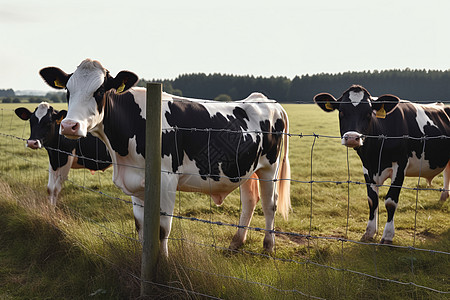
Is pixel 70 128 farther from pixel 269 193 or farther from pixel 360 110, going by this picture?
pixel 360 110

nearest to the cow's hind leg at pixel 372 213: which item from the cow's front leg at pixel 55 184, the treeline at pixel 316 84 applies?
the cow's front leg at pixel 55 184

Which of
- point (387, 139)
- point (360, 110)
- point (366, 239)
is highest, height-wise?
Result: point (360, 110)

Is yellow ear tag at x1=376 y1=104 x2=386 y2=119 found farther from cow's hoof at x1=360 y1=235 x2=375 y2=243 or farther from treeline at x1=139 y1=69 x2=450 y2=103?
treeline at x1=139 y1=69 x2=450 y2=103

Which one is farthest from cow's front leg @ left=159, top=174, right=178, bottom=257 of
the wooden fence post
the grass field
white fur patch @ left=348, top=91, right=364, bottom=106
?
white fur patch @ left=348, top=91, right=364, bottom=106

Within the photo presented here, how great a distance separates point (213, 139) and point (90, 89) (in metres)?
1.45

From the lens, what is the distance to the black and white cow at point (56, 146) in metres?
6.94

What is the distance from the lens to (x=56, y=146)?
7383 mm

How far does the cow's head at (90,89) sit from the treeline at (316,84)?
26379mm

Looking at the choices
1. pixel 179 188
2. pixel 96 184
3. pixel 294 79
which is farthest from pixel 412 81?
pixel 179 188

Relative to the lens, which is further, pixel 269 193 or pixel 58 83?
pixel 269 193

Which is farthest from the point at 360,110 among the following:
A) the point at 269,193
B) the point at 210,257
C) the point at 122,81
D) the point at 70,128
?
the point at 70,128

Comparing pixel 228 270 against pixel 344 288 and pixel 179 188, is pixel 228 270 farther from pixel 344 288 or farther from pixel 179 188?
pixel 179 188

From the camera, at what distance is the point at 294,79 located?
6700cm

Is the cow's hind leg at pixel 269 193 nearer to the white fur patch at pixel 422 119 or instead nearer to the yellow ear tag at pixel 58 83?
the white fur patch at pixel 422 119
